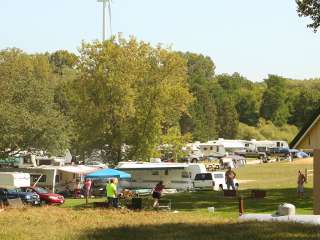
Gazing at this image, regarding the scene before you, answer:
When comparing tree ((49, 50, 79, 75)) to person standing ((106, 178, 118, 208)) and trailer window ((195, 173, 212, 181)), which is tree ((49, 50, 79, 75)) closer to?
trailer window ((195, 173, 212, 181))

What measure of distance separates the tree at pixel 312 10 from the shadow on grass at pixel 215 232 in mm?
16497

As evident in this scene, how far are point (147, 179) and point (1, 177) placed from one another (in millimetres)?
11919

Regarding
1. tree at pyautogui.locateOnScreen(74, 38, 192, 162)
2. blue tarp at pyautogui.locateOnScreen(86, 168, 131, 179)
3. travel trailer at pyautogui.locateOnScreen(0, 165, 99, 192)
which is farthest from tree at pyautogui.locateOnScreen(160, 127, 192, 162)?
blue tarp at pyautogui.locateOnScreen(86, 168, 131, 179)

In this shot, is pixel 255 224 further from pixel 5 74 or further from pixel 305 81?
pixel 305 81

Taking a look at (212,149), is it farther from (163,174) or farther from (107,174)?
(107,174)

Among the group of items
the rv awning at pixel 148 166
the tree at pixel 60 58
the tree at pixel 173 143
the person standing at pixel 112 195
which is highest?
the tree at pixel 60 58

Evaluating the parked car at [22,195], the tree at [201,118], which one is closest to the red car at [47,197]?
the parked car at [22,195]

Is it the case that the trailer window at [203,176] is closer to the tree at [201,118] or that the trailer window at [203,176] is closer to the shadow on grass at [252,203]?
the shadow on grass at [252,203]

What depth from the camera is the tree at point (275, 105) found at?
153m

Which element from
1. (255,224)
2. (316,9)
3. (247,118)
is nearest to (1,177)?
(316,9)

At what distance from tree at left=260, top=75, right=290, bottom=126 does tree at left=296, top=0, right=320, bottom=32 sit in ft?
396

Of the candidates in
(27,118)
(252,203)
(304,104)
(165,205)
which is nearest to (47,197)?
(165,205)

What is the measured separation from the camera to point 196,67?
17375 cm

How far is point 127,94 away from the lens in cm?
6119
